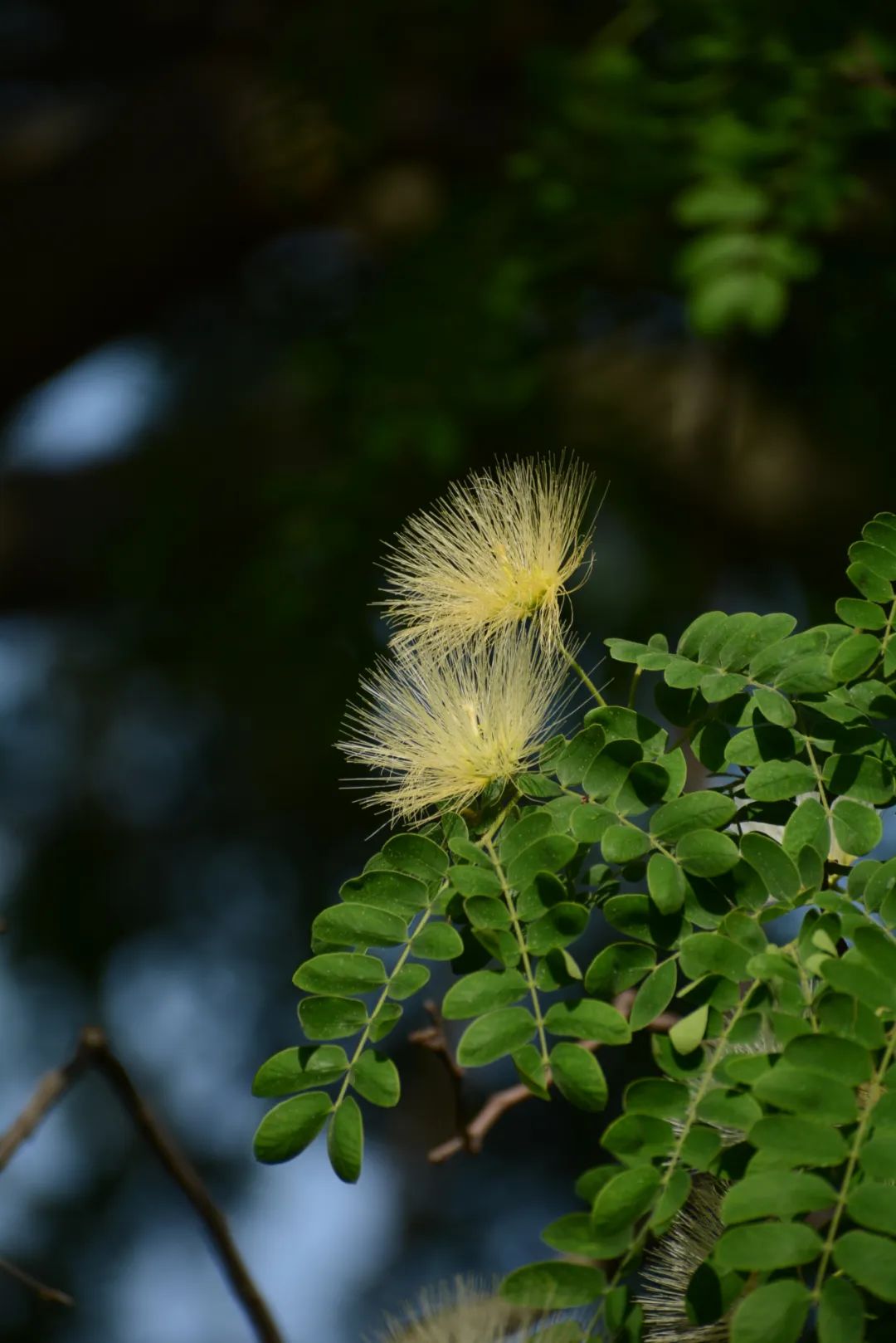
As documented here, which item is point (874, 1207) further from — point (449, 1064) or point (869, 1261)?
point (449, 1064)

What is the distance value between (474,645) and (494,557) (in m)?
0.06

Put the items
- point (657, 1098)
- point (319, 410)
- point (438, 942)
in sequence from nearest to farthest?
point (657, 1098) → point (438, 942) → point (319, 410)

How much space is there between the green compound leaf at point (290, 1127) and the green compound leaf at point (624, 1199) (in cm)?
17

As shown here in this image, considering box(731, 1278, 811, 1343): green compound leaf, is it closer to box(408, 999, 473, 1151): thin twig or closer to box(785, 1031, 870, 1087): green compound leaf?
box(785, 1031, 870, 1087): green compound leaf

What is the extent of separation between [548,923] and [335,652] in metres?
2.35

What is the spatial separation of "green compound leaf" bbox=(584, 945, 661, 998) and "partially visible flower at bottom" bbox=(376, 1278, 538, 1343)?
0.31 meters

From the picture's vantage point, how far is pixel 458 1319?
1.00 meters

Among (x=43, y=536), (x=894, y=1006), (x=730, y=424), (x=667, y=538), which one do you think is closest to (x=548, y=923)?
(x=894, y=1006)

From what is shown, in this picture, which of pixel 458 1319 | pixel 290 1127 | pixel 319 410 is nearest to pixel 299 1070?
pixel 290 1127

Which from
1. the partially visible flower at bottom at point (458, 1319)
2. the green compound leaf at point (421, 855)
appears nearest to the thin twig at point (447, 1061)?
the partially visible flower at bottom at point (458, 1319)

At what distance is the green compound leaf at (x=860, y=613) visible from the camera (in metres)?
0.81

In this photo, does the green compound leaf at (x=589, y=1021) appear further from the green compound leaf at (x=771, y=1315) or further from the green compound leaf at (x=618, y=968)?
the green compound leaf at (x=771, y=1315)

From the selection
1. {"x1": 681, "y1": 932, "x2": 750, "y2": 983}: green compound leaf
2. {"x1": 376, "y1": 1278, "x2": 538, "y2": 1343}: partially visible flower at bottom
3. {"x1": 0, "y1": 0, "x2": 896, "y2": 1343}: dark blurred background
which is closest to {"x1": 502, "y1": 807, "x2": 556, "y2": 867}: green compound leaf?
{"x1": 681, "y1": 932, "x2": 750, "y2": 983}: green compound leaf

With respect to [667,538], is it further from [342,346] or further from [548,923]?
[548,923]
